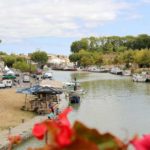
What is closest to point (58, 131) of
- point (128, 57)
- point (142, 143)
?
point (142, 143)

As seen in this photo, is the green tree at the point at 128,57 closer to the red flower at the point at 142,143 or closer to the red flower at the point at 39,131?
the red flower at the point at 39,131

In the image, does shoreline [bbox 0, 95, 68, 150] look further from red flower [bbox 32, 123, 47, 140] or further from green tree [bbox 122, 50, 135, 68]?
green tree [bbox 122, 50, 135, 68]

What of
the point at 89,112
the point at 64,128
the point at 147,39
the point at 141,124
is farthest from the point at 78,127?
the point at 147,39

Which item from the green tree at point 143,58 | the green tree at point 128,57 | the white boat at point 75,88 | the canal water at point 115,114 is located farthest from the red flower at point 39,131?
the green tree at point 128,57

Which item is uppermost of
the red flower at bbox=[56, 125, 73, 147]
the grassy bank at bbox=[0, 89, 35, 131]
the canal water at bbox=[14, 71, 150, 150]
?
the red flower at bbox=[56, 125, 73, 147]

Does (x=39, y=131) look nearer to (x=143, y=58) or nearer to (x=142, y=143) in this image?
(x=142, y=143)

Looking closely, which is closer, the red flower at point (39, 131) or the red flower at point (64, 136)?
the red flower at point (64, 136)

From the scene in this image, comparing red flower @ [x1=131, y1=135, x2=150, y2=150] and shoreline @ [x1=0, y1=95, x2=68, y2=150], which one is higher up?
red flower @ [x1=131, y1=135, x2=150, y2=150]

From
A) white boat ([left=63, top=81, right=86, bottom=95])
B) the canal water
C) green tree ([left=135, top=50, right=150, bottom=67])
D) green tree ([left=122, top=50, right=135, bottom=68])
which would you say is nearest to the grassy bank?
the canal water

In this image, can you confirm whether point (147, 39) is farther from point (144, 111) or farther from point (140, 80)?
point (144, 111)

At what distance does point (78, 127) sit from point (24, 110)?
139 feet

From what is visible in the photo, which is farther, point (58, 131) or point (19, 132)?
point (19, 132)

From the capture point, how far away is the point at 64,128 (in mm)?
2068

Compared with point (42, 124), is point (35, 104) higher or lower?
lower
